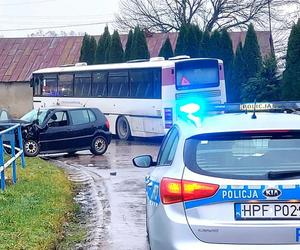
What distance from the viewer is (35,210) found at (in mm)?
10156

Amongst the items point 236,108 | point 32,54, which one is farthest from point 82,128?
point 32,54

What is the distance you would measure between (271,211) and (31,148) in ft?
52.8

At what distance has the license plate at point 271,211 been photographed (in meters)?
5.30

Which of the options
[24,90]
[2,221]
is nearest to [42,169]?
[2,221]

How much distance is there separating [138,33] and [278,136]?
34.8m

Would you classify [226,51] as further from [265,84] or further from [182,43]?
[265,84]

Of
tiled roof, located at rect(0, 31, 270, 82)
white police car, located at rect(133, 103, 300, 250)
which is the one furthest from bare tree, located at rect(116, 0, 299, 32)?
white police car, located at rect(133, 103, 300, 250)

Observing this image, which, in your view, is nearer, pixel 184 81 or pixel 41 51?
pixel 184 81

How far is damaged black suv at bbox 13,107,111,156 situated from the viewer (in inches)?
824

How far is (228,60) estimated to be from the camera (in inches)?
1426

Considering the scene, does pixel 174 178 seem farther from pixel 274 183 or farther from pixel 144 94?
pixel 144 94

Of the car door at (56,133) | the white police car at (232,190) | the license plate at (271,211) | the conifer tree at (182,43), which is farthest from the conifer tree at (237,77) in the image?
the license plate at (271,211)

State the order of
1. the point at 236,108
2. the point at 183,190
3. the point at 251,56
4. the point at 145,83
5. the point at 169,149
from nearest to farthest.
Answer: the point at 183,190, the point at 169,149, the point at 236,108, the point at 145,83, the point at 251,56

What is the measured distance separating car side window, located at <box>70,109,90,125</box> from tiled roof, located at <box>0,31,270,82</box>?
93.3 ft
